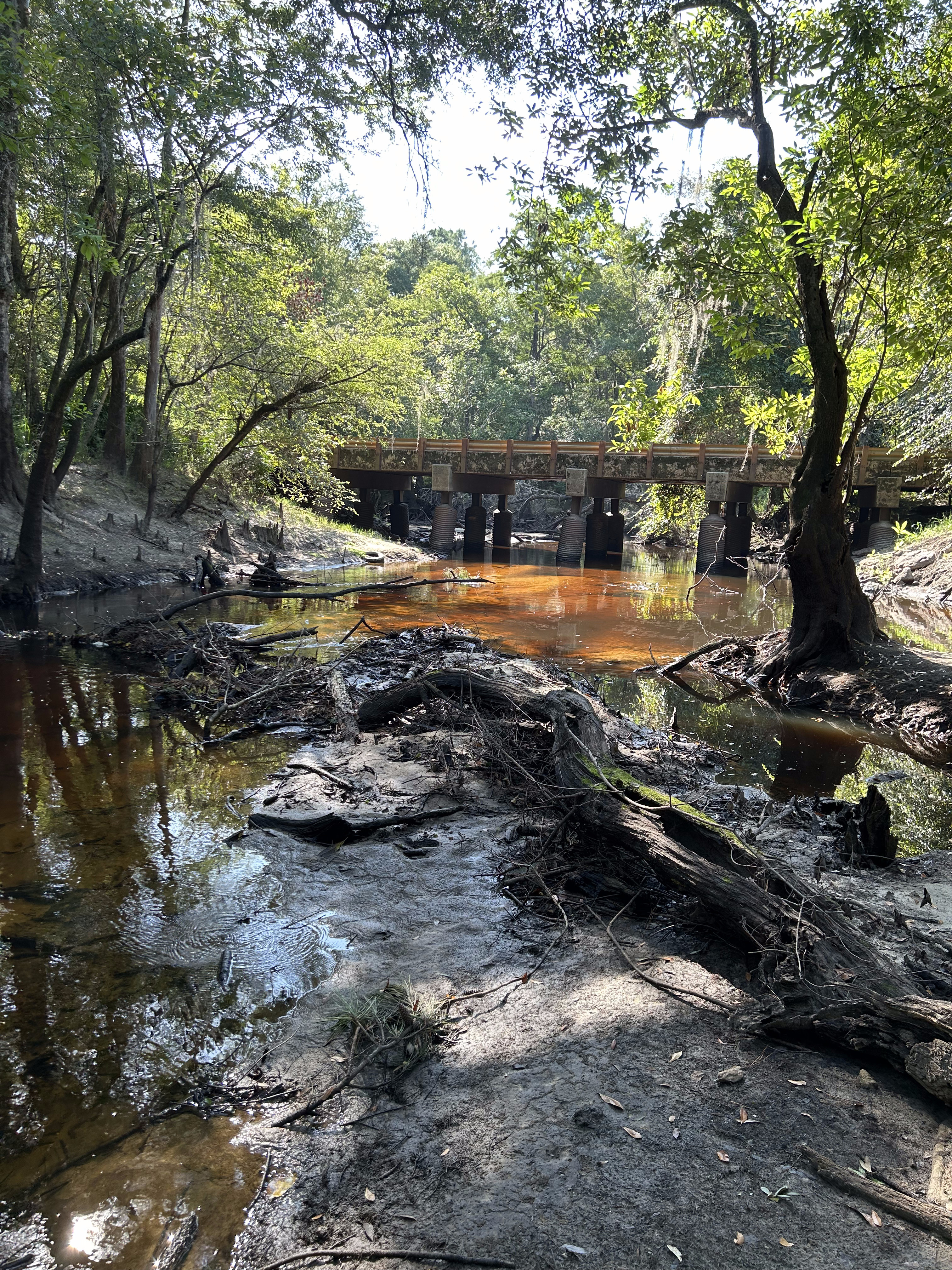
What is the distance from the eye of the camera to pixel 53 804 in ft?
20.9

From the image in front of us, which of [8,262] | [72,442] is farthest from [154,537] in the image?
[8,262]

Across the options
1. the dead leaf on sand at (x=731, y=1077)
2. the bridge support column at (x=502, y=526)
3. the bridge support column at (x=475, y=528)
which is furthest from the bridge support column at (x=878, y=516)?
the dead leaf on sand at (x=731, y=1077)

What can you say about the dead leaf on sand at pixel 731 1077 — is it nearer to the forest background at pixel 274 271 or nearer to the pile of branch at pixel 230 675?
the pile of branch at pixel 230 675

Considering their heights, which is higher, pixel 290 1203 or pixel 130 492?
pixel 130 492

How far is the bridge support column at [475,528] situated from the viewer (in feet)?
111

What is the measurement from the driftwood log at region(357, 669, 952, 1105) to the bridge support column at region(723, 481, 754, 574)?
989 inches

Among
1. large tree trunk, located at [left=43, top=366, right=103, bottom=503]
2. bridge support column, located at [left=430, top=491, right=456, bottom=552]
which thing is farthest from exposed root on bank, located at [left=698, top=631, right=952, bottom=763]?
bridge support column, located at [left=430, top=491, right=456, bottom=552]

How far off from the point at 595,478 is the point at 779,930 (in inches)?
1127

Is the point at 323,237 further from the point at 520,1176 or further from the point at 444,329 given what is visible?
the point at 520,1176

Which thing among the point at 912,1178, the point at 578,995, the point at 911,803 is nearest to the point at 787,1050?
the point at 912,1178

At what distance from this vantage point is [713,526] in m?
29.2

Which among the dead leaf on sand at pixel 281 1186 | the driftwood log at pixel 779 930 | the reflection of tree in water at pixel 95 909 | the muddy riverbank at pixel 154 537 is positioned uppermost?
the muddy riverbank at pixel 154 537

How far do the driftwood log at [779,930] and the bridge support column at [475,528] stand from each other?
1119 inches

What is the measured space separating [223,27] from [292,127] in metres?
2.00
